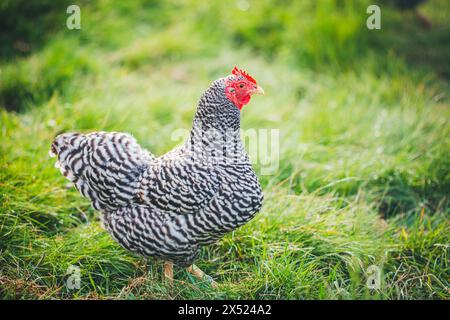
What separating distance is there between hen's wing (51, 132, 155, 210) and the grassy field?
0.45 metres

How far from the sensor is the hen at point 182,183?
2523mm

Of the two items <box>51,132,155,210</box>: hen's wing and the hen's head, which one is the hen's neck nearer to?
the hen's head

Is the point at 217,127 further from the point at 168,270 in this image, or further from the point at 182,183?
the point at 168,270

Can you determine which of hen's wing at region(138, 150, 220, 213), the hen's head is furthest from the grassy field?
the hen's head

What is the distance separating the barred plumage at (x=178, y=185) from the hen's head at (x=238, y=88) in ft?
0.07

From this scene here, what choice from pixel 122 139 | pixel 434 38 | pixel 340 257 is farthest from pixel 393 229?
pixel 434 38

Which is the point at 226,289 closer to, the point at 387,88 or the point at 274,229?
the point at 274,229

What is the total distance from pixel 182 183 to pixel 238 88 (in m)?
0.68

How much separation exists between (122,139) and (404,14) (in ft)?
17.2

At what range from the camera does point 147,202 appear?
102 inches

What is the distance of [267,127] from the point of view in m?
4.41

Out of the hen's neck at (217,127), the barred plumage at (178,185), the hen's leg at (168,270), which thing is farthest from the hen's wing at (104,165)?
the hen's leg at (168,270)

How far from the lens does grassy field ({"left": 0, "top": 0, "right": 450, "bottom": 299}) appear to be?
111 inches

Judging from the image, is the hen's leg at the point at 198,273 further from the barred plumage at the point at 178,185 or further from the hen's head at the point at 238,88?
the hen's head at the point at 238,88
